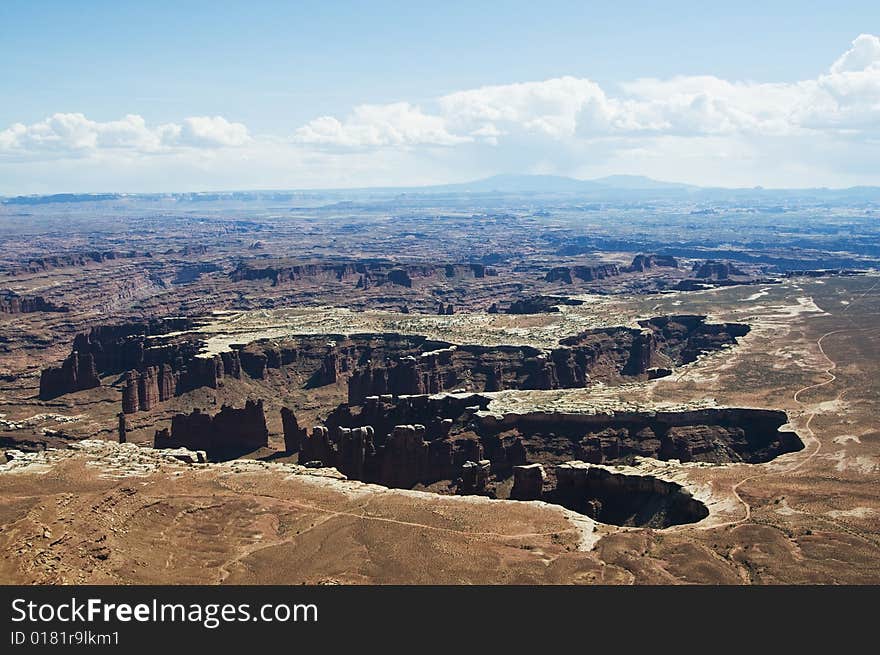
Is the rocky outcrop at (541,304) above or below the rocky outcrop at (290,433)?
above

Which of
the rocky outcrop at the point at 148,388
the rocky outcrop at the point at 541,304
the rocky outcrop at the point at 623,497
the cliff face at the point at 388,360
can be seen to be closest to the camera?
the rocky outcrop at the point at 623,497

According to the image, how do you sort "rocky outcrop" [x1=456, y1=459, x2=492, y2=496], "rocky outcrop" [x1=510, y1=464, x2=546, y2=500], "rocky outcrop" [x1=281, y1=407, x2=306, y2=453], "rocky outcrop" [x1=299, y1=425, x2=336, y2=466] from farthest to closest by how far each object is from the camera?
"rocky outcrop" [x1=281, y1=407, x2=306, y2=453], "rocky outcrop" [x1=299, y1=425, x2=336, y2=466], "rocky outcrop" [x1=456, y1=459, x2=492, y2=496], "rocky outcrop" [x1=510, y1=464, x2=546, y2=500]

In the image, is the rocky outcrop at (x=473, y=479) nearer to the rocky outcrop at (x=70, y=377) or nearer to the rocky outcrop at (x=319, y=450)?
the rocky outcrop at (x=319, y=450)

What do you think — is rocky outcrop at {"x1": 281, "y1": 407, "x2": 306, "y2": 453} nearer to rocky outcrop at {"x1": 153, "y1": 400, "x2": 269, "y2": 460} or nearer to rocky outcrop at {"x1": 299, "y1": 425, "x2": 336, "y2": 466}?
rocky outcrop at {"x1": 153, "y1": 400, "x2": 269, "y2": 460}

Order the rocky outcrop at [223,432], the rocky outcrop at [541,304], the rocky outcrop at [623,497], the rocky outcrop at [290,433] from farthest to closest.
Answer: the rocky outcrop at [541,304], the rocky outcrop at [223,432], the rocky outcrop at [290,433], the rocky outcrop at [623,497]

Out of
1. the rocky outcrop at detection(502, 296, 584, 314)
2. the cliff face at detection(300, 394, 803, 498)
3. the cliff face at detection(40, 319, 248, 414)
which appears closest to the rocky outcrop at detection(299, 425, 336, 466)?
the cliff face at detection(300, 394, 803, 498)

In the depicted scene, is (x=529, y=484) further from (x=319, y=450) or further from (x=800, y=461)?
(x=319, y=450)

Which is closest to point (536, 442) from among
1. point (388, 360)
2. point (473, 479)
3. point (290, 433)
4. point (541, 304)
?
point (473, 479)

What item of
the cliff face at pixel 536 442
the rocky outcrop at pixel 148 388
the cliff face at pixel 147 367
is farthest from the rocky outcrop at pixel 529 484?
the cliff face at pixel 147 367
